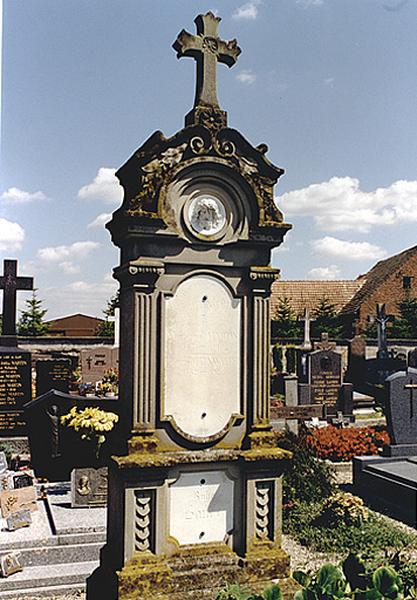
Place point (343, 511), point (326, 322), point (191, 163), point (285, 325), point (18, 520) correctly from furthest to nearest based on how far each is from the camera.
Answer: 1. point (326, 322)
2. point (285, 325)
3. point (343, 511)
4. point (18, 520)
5. point (191, 163)

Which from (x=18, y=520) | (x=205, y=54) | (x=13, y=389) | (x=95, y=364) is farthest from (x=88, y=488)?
(x=95, y=364)

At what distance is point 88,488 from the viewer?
9.05 meters

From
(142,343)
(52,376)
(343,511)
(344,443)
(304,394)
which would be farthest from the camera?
(304,394)

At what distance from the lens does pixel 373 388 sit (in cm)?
2528

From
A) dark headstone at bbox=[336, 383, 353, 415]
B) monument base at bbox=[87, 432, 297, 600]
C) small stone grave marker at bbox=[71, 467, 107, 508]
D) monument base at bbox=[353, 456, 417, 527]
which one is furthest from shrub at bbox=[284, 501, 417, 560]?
dark headstone at bbox=[336, 383, 353, 415]

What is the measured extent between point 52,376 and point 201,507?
10755mm

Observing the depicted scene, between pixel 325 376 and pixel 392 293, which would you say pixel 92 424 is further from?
→ pixel 392 293

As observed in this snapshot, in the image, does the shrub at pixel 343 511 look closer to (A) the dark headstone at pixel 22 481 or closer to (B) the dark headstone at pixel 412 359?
(A) the dark headstone at pixel 22 481

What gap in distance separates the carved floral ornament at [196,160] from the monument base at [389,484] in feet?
20.6

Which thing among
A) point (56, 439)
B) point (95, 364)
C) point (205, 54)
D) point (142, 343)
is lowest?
point (56, 439)

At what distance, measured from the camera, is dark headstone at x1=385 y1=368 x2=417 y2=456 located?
12555mm

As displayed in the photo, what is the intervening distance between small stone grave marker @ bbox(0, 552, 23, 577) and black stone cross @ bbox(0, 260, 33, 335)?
1173 centimetres

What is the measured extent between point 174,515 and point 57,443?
20.5ft

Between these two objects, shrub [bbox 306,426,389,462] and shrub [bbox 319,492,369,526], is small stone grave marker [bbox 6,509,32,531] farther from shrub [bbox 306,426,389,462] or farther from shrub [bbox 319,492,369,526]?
shrub [bbox 306,426,389,462]
